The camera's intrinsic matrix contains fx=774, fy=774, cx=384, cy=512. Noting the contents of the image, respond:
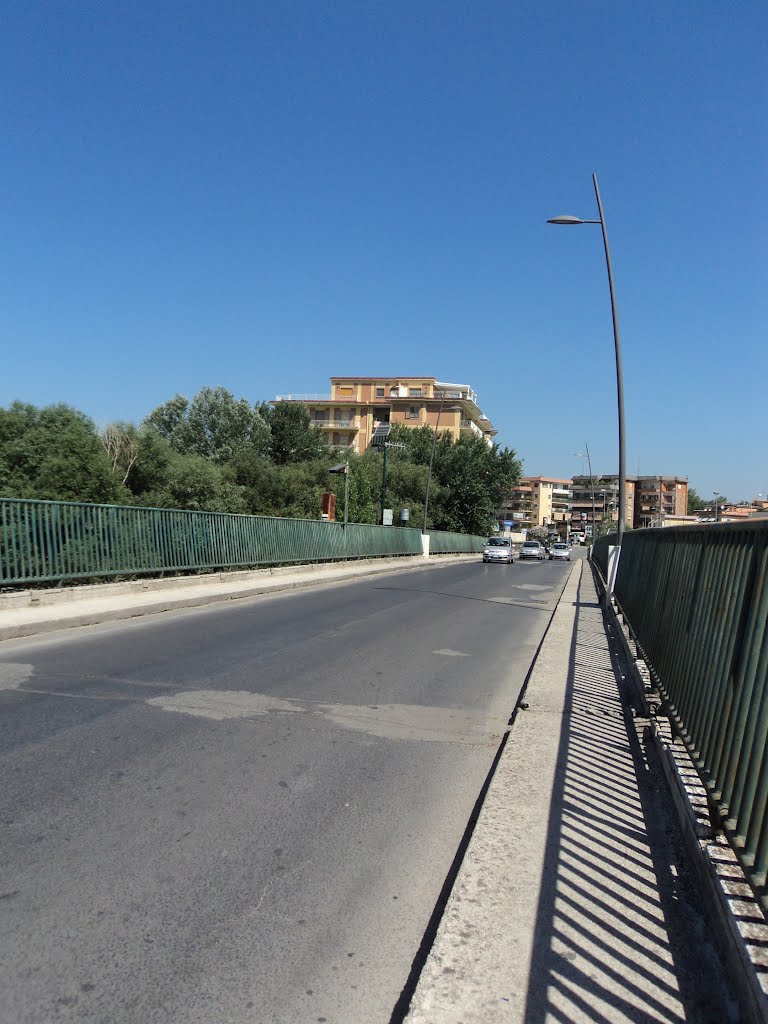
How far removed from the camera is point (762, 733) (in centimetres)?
312

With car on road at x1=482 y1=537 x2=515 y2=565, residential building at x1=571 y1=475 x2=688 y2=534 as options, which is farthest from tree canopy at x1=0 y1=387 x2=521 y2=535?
residential building at x1=571 y1=475 x2=688 y2=534

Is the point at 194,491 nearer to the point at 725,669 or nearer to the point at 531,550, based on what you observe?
the point at 531,550

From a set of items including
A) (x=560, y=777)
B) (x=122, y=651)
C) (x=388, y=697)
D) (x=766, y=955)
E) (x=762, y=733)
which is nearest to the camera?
(x=766, y=955)

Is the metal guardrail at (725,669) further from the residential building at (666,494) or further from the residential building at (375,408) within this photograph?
the residential building at (666,494)

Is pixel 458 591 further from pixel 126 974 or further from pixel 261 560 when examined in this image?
pixel 126 974

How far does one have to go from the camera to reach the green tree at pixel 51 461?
27.7m

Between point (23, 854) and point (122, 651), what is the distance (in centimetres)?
568

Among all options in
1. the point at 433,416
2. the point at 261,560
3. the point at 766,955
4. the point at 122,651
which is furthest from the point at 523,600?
the point at 433,416

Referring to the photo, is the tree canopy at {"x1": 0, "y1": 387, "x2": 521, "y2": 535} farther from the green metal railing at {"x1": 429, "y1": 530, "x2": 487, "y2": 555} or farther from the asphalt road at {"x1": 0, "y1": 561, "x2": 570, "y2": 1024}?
the asphalt road at {"x1": 0, "y1": 561, "x2": 570, "y2": 1024}

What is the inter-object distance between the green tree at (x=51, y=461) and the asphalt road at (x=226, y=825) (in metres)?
20.0

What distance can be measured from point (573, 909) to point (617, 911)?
189mm

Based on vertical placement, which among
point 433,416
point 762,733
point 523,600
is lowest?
point 523,600

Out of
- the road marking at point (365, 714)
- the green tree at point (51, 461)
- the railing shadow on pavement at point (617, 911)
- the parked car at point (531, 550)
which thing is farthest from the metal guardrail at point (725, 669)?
the parked car at point (531, 550)

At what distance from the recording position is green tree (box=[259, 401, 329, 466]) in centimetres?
7475
